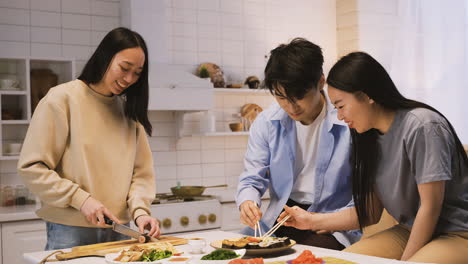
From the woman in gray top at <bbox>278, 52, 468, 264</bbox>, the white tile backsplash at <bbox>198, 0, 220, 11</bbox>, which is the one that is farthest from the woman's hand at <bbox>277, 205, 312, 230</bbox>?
Answer: the white tile backsplash at <bbox>198, 0, 220, 11</bbox>

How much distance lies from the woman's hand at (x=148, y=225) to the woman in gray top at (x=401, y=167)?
0.56 meters

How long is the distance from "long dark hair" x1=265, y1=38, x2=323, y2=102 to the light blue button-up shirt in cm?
24

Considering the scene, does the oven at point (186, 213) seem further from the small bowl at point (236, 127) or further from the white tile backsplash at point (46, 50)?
the white tile backsplash at point (46, 50)

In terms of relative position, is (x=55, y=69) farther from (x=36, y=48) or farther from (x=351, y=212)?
(x=351, y=212)

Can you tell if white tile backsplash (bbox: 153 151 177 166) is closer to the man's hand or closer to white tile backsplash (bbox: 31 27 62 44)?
white tile backsplash (bbox: 31 27 62 44)

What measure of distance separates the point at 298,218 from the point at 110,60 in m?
1.06

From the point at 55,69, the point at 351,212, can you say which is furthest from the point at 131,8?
the point at 351,212

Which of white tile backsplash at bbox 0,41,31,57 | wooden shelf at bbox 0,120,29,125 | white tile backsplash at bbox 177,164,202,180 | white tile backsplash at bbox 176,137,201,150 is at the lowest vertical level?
white tile backsplash at bbox 177,164,202,180

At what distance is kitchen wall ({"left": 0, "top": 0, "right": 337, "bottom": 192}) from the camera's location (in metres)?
4.70

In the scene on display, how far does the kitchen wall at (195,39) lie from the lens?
470 cm

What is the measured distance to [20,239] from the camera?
12.9ft

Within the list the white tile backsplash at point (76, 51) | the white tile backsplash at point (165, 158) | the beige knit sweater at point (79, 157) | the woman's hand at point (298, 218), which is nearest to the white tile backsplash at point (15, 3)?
the white tile backsplash at point (76, 51)

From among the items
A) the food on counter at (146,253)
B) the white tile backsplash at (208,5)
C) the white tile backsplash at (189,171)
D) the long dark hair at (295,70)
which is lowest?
the food on counter at (146,253)

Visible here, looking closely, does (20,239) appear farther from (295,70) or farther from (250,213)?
(295,70)
